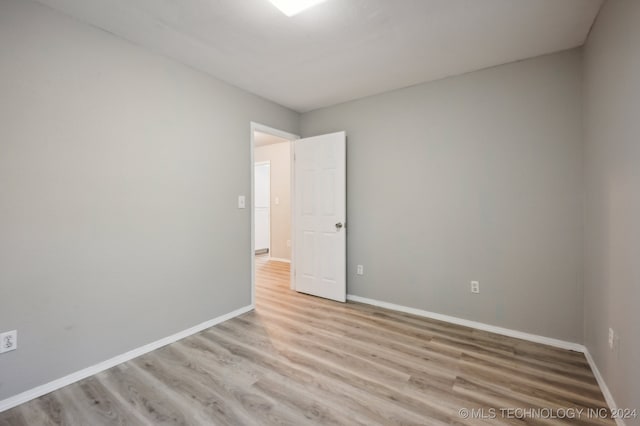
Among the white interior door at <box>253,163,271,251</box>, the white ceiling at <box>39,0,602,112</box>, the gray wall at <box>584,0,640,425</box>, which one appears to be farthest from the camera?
the white interior door at <box>253,163,271,251</box>

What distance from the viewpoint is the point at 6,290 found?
65.0 inches

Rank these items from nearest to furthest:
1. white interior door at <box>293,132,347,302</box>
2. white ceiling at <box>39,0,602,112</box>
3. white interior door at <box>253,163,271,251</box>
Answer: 1. white ceiling at <box>39,0,602,112</box>
2. white interior door at <box>293,132,347,302</box>
3. white interior door at <box>253,163,271,251</box>

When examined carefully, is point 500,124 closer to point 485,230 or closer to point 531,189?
point 531,189

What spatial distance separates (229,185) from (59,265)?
1.48 m

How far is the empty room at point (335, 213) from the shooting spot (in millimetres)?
1654

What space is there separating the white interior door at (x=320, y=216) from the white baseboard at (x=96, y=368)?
1.25m

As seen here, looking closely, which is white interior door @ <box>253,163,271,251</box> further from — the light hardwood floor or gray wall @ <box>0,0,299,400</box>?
the light hardwood floor

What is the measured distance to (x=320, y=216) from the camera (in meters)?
3.59

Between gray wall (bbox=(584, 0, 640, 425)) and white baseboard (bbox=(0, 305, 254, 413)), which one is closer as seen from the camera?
gray wall (bbox=(584, 0, 640, 425))

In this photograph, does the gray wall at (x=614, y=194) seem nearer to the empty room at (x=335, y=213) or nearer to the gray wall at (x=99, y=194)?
the empty room at (x=335, y=213)

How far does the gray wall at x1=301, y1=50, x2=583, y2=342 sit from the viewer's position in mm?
2326

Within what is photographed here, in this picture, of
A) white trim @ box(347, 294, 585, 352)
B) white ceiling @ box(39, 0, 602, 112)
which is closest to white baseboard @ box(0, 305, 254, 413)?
white trim @ box(347, 294, 585, 352)

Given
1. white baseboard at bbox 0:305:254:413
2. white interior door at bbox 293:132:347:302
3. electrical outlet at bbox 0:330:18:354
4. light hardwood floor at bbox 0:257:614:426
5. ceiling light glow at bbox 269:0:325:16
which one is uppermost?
ceiling light glow at bbox 269:0:325:16

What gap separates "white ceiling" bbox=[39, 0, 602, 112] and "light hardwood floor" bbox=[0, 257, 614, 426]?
8.03 ft
